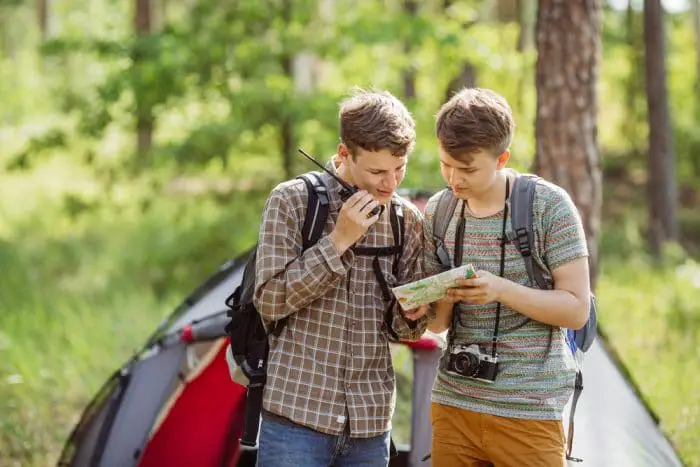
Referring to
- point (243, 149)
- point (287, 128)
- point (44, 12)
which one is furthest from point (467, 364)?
point (44, 12)

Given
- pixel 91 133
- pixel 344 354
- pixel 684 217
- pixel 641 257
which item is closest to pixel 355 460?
pixel 344 354

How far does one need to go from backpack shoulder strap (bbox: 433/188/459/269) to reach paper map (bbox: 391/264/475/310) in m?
0.19

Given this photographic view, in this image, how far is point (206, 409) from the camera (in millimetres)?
4586

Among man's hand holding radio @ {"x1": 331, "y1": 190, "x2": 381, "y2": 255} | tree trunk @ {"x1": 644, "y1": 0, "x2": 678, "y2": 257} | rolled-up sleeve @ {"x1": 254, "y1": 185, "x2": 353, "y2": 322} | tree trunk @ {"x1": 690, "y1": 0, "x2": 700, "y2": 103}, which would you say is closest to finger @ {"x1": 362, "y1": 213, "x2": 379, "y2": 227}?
man's hand holding radio @ {"x1": 331, "y1": 190, "x2": 381, "y2": 255}

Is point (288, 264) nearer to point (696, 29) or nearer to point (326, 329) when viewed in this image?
point (326, 329)

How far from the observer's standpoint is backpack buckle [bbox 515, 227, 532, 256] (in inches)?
97.3

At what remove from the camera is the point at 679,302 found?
7891mm

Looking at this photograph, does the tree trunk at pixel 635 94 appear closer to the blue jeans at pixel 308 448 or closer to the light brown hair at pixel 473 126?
the light brown hair at pixel 473 126

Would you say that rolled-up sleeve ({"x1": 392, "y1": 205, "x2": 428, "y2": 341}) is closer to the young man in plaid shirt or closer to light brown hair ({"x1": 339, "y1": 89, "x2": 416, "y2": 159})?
the young man in plaid shirt

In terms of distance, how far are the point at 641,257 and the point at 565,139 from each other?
7445mm

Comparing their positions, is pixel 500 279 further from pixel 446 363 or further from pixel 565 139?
pixel 565 139

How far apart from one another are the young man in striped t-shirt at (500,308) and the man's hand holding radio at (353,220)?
0.24 m

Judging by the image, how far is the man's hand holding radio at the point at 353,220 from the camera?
2443mm

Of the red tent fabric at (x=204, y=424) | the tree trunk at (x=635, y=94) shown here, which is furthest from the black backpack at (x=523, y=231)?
the tree trunk at (x=635, y=94)
